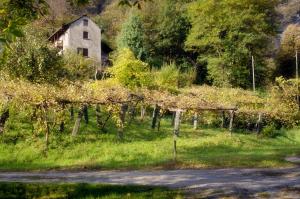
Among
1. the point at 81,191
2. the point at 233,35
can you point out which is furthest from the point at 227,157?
the point at 233,35

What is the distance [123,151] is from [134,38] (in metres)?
39.2

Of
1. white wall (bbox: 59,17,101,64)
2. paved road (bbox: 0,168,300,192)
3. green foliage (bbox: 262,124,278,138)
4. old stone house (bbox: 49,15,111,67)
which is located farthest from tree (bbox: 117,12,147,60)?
paved road (bbox: 0,168,300,192)

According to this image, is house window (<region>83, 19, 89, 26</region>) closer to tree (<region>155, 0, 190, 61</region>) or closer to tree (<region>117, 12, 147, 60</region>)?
tree (<region>117, 12, 147, 60</region>)

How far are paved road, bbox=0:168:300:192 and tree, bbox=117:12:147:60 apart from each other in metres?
42.9

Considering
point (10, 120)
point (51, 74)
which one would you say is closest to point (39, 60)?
point (51, 74)

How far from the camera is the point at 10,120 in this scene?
29.7 m

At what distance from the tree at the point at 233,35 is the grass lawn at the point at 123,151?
27203 mm

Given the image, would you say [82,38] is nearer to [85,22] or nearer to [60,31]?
[85,22]

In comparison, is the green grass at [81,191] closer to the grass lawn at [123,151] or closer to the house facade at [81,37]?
the grass lawn at [123,151]

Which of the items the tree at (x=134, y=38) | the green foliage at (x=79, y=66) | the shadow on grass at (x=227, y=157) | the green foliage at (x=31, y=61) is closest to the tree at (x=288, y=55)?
the tree at (x=134, y=38)

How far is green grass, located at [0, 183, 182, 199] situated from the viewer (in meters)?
15.5

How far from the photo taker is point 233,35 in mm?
59438

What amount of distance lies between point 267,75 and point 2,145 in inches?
1752

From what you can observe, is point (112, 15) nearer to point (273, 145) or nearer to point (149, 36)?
point (149, 36)
